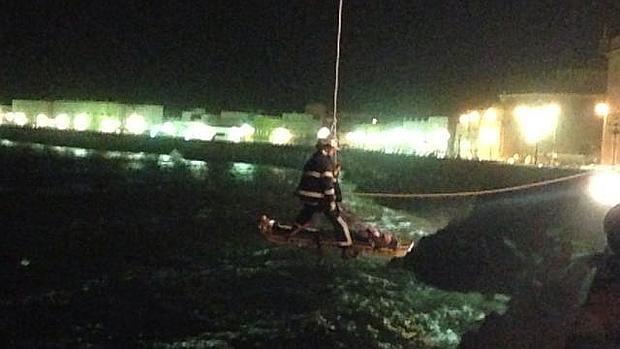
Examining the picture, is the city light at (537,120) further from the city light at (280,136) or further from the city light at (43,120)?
the city light at (43,120)

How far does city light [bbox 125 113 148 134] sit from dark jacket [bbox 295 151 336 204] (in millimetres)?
114888

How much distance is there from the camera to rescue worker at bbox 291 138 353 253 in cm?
1606

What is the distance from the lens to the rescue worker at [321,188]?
1606 centimetres

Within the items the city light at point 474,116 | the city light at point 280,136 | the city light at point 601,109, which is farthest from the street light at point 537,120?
the city light at point 280,136

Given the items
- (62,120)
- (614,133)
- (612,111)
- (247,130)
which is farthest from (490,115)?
(62,120)

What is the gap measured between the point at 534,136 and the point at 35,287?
35.7 m

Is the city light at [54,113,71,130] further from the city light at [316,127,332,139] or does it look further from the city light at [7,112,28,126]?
the city light at [316,127,332,139]

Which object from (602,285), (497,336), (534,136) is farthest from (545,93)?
(602,285)

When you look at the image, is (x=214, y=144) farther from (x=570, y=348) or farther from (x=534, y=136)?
(x=570, y=348)

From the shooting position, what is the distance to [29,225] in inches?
1654

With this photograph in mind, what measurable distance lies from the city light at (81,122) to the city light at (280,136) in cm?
3013

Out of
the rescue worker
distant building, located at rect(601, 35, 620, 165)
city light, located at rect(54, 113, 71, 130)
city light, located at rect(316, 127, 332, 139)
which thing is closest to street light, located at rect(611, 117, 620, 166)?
distant building, located at rect(601, 35, 620, 165)

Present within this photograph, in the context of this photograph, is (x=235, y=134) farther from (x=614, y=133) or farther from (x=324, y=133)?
(x=324, y=133)

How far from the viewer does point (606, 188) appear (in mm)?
28000
